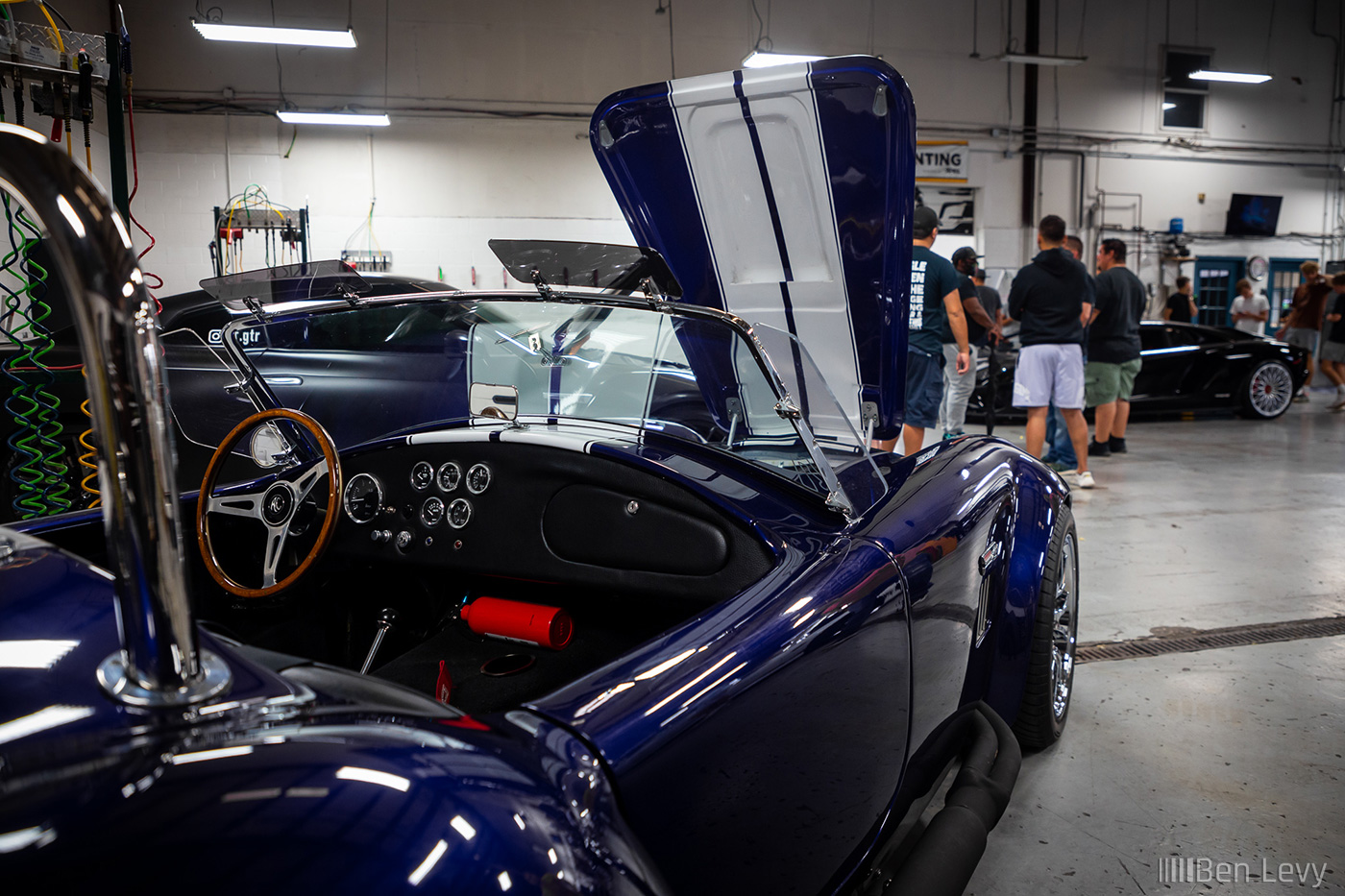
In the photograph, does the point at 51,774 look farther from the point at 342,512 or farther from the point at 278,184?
the point at 278,184

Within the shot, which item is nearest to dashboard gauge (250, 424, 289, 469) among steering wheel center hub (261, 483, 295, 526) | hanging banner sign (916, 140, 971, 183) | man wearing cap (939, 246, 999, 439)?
steering wheel center hub (261, 483, 295, 526)

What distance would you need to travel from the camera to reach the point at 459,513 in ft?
6.10

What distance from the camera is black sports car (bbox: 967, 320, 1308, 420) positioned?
30.0 feet

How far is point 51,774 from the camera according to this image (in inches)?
26.0

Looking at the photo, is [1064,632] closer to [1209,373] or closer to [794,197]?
[794,197]

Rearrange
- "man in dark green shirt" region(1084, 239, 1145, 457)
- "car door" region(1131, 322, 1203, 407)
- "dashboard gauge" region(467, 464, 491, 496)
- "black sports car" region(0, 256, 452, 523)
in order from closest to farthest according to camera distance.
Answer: "dashboard gauge" region(467, 464, 491, 496) → "black sports car" region(0, 256, 452, 523) → "man in dark green shirt" region(1084, 239, 1145, 457) → "car door" region(1131, 322, 1203, 407)

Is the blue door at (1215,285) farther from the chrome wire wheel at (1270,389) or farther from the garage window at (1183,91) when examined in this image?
the chrome wire wheel at (1270,389)

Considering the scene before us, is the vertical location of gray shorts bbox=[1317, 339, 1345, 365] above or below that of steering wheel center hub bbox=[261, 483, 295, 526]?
above

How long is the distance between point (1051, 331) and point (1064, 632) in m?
3.81

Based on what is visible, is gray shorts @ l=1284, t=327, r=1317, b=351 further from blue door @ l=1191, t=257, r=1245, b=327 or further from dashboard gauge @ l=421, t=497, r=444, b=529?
dashboard gauge @ l=421, t=497, r=444, b=529

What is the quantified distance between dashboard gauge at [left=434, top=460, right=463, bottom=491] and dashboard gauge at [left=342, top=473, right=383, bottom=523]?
149 mm

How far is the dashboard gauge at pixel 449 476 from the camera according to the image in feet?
6.16

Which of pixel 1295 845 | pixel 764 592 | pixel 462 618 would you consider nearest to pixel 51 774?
pixel 764 592

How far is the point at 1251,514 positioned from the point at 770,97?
4231mm
